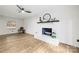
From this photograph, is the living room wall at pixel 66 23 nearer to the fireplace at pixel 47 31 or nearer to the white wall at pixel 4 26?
the fireplace at pixel 47 31

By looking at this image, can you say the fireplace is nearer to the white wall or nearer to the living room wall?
the living room wall

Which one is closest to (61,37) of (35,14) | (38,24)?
(38,24)

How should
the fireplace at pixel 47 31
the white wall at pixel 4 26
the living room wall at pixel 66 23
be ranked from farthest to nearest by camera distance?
the white wall at pixel 4 26, the fireplace at pixel 47 31, the living room wall at pixel 66 23

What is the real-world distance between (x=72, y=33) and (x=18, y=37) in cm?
362

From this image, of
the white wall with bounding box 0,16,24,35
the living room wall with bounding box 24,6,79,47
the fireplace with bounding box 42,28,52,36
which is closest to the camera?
the living room wall with bounding box 24,6,79,47

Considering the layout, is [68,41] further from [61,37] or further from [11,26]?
[11,26]

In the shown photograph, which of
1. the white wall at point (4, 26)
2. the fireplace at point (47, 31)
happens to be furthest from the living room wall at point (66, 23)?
the white wall at point (4, 26)

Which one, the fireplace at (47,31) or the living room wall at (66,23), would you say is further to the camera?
the fireplace at (47,31)

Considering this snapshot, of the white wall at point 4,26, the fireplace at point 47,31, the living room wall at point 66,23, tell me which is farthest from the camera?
the white wall at point 4,26

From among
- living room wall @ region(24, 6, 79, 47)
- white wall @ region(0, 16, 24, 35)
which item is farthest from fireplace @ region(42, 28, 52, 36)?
white wall @ region(0, 16, 24, 35)

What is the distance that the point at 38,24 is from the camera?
407 cm

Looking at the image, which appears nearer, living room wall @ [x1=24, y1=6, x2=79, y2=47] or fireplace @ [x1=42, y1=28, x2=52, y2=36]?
living room wall @ [x1=24, y1=6, x2=79, y2=47]
